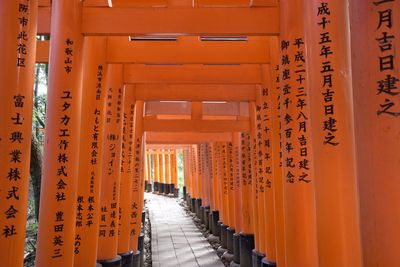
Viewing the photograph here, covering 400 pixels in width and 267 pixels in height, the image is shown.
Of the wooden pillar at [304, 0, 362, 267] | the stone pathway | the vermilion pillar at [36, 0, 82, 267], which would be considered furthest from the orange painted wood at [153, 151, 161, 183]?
the wooden pillar at [304, 0, 362, 267]

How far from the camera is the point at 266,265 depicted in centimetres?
593

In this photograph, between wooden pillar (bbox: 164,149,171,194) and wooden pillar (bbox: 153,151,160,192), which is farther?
wooden pillar (bbox: 153,151,160,192)

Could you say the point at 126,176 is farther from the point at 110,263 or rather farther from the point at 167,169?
the point at 167,169

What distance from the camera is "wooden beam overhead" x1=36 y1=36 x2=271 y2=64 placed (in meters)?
5.35

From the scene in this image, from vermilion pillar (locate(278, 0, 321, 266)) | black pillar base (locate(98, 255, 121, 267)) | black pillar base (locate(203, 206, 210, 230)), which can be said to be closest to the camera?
vermilion pillar (locate(278, 0, 321, 266))

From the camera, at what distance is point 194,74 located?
6.74 meters

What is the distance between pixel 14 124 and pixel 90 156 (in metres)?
1.99

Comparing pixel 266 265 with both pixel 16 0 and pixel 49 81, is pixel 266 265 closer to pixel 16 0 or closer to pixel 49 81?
pixel 49 81

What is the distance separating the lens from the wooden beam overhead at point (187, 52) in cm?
535

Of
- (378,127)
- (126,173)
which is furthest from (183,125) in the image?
(378,127)

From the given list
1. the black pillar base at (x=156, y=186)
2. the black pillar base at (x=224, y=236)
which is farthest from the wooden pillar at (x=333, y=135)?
the black pillar base at (x=156, y=186)

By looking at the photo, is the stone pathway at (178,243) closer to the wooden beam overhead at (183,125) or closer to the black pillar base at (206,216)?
the black pillar base at (206,216)

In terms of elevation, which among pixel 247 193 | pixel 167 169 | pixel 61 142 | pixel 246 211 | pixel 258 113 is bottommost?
pixel 246 211

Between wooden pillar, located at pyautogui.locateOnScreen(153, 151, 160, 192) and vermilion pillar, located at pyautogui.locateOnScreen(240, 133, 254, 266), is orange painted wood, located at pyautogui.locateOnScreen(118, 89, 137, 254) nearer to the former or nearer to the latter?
vermilion pillar, located at pyautogui.locateOnScreen(240, 133, 254, 266)
